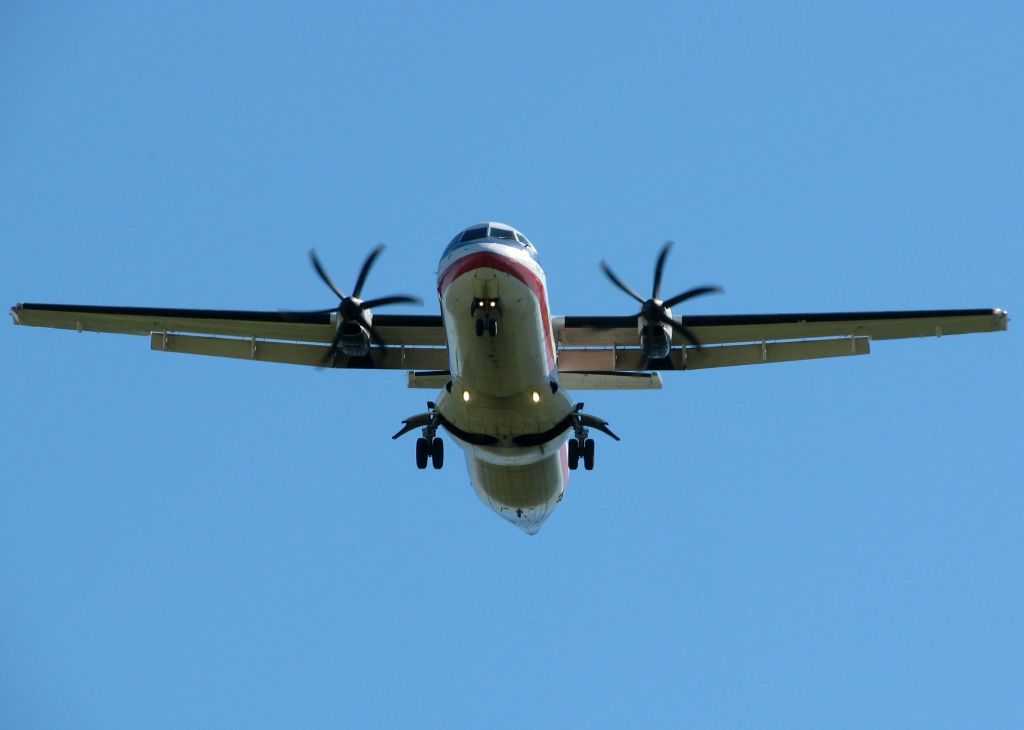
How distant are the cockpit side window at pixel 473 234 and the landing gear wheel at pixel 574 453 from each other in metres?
4.42

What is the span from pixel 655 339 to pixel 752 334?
2.16 m

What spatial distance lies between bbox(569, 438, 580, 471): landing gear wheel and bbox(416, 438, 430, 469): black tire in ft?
8.33

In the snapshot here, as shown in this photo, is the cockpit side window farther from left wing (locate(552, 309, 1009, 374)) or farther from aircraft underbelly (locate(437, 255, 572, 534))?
left wing (locate(552, 309, 1009, 374))

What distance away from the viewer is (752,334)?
21312mm

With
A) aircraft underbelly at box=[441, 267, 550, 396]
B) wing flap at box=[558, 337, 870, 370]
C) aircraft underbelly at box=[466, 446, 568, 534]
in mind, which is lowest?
aircraft underbelly at box=[466, 446, 568, 534]

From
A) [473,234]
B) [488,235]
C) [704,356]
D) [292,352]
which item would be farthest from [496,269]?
[292,352]

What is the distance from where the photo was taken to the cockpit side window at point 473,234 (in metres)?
18.5

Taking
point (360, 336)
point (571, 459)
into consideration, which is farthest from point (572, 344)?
point (360, 336)

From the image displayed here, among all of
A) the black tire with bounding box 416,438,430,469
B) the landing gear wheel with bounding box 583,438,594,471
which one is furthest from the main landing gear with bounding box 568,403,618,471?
the black tire with bounding box 416,438,430,469

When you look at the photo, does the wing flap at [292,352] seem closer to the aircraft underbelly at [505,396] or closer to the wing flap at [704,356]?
the aircraft underbelly at [505,396]

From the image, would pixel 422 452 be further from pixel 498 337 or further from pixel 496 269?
pixel 496 269

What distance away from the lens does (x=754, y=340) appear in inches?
847

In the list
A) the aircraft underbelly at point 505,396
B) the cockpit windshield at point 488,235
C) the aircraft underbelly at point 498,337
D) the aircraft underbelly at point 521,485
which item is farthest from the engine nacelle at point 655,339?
the cockpit windshield at point 488,235

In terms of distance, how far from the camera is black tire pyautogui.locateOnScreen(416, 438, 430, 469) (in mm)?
21031
